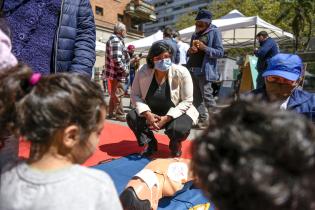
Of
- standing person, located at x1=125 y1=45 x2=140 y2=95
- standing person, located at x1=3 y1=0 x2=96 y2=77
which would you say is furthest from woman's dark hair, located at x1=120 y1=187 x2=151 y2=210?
standing person, located at x1=125 y1=45 x2=140 y2=95

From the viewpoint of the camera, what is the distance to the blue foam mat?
2.64 m


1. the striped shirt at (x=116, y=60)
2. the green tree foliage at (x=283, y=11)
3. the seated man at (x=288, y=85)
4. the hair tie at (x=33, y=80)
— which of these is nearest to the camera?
the hair tie at (x=33, y=80)

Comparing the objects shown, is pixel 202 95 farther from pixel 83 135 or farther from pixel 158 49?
pixel 83 135

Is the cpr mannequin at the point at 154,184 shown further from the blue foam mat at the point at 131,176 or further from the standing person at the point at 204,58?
the standing person at the point at 204,58

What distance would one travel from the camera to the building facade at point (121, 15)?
1095 inches

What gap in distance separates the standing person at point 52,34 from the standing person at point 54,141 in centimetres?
79

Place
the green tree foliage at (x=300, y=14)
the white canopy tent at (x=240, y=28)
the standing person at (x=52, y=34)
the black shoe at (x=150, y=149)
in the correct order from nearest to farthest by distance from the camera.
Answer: the standing person at (x=52, y=34), the black shoe at (x=150, y=149), the white canopy tent at (x=240, y=28), the green tree foliage at (x=300, y=14)

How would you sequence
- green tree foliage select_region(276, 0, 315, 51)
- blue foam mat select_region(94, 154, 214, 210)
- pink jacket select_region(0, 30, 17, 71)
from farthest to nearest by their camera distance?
green tree foliage select_region(276, 0, 315, 51)
blue foam mat select_region(94, 154, 214, 210)
pink jacket select_region(0, 30, 17, 71)

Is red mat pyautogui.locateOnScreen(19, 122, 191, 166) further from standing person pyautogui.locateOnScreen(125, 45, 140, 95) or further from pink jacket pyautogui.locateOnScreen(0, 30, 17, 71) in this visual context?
standing person pyautogui.locateOnScreen(125, 45, 140, 95)

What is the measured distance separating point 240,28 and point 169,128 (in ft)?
23.5

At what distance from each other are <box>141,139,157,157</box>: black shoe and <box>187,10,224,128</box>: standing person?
1184 mm

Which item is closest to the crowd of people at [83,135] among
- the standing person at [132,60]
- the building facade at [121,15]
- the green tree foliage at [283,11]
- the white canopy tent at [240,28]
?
the standing person at [132,60]

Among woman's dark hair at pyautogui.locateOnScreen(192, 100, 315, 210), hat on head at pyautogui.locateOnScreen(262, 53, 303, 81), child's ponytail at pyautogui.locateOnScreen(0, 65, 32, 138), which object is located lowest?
woman's dark hair at pyautogui.locateOnScreen(192, 100, 315, 210)

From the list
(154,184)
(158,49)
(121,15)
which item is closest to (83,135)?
(154,184)
